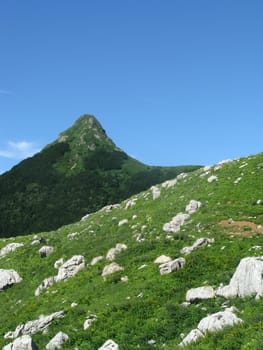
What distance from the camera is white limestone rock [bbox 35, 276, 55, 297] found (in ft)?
111

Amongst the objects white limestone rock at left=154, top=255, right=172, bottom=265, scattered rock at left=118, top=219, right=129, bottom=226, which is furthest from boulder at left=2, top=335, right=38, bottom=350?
scattered rock at left=118, top=219, right=129, bottom=226

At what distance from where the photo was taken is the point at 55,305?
93.3 feet

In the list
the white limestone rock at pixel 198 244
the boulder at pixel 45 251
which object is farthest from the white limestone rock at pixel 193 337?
the boulder at pixel 45 251

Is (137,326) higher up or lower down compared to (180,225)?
lower down

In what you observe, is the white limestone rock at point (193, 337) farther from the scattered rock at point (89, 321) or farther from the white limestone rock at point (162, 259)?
the white limestone rock at point (162, 259)

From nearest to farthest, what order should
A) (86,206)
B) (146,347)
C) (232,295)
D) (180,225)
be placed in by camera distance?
(146,347), (232,295), (180,225), (86,206)

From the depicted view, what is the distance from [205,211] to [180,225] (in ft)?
9.85

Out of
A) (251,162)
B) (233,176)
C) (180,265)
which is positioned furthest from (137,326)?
(251,162)

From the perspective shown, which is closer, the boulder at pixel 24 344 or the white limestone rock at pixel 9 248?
the boulder at pixel 24 344

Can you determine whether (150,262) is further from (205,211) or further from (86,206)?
(86,206)

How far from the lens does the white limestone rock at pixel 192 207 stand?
3916 cm

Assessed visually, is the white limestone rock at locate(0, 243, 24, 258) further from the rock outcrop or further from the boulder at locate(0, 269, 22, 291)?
the rock outcrop

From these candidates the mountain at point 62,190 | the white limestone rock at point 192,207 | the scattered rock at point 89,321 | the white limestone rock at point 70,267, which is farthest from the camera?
the mountain at point 62,190

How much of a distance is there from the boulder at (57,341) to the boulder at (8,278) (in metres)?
17.5
